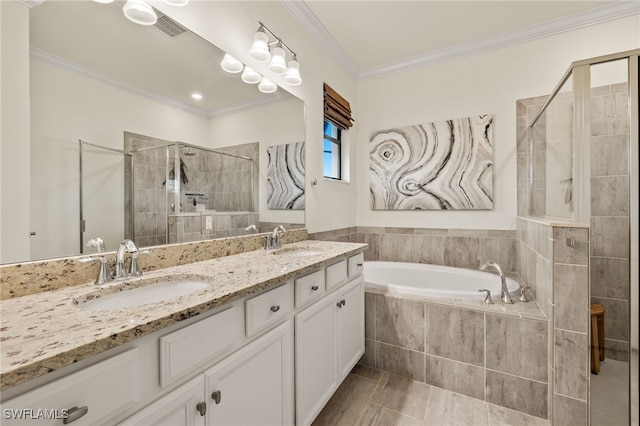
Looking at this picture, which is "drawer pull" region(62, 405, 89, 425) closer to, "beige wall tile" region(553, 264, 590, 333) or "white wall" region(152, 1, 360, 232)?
"white wall" region(152, 1, 360, 232)

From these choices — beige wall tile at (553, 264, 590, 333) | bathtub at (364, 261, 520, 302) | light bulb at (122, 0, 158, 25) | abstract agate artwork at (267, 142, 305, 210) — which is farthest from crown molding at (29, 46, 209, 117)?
beige wall tile at (553, 264, 590, 333)

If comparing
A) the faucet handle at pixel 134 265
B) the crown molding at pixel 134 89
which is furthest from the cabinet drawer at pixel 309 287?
the crown molding at pixel 134 89

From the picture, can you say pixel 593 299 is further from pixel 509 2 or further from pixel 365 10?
pixel 365 10

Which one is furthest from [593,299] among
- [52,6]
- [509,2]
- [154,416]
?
[52,6]

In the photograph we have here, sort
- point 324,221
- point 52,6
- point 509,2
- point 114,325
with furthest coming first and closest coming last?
point 324,221, point 509,2, point 52,6, point 114,325

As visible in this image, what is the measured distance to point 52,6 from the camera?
3.22 feet

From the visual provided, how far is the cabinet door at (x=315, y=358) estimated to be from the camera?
1298 millimetres

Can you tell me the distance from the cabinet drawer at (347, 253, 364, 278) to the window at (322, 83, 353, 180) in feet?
3.32

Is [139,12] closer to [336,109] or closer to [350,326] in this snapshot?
[336,109]

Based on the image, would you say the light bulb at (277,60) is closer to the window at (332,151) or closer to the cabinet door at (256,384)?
the window at (332,151)

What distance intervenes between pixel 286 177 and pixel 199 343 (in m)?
1.42

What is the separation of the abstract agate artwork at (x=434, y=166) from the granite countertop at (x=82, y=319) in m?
2.04

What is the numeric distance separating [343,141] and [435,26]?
1244 mm

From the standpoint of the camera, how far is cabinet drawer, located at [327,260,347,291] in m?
1.57
